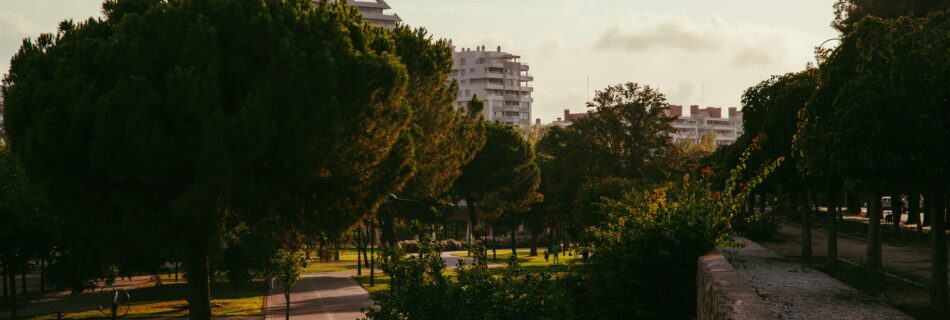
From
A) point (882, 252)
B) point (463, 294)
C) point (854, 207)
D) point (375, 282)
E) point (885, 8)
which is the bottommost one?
point (375, 282)

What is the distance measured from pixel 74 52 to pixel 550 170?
49.5m

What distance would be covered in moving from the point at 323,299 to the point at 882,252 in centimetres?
2395

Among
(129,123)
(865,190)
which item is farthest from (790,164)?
(129,123)

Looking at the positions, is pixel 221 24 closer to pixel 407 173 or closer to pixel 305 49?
pixel 305 49

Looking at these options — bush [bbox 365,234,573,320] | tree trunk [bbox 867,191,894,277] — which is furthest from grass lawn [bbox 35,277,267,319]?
tree trunk [bbox 867,191,894,277]

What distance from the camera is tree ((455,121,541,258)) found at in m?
62.8

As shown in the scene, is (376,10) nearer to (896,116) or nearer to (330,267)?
(330,267)

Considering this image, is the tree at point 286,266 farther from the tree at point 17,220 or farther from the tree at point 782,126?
the tree at point 782,126

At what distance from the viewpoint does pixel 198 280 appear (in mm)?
26188

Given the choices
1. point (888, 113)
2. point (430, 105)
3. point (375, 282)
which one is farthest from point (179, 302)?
point (888, 113)

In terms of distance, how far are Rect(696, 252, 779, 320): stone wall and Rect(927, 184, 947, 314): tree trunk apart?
3.16 m

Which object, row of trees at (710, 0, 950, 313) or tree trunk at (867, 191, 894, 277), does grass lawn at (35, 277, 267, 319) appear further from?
row of trees at (710, 0, 950, 313)

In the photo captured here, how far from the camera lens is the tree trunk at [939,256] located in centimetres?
1315

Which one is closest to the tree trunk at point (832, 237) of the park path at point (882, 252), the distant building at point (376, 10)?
the park path at point (882, 252)
